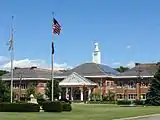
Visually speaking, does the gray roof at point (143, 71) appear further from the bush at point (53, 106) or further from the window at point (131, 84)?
the bush at point (53, 106)

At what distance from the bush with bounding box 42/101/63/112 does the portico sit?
6687 centimetres

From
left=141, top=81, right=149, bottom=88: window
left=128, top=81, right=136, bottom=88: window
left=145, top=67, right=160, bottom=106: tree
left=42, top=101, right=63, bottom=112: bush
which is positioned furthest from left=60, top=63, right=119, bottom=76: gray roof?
left=42, top=101, right=63, bottom=112: bush

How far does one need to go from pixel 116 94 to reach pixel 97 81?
596cm

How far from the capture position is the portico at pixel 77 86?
377ft

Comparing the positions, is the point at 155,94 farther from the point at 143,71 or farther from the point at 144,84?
the point at 143,71

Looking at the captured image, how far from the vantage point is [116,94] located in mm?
115562

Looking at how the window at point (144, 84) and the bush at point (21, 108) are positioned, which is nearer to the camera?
the bush at point (21, 108)

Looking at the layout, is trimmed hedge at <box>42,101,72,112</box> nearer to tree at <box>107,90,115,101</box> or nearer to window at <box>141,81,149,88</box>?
tree at <box>107,90,115,101</box>

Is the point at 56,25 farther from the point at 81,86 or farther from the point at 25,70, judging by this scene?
the point at 25,70

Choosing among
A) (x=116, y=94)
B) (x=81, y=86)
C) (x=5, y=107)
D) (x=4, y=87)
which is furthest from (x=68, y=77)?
(x=5, y=107)

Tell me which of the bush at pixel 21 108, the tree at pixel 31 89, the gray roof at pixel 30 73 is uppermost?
the gray roof at pixel 30 73

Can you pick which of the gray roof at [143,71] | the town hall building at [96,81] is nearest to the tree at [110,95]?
the town hall building at [96,81]

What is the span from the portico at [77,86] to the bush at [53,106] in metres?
66.9

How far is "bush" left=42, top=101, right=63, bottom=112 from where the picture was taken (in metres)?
45.6
